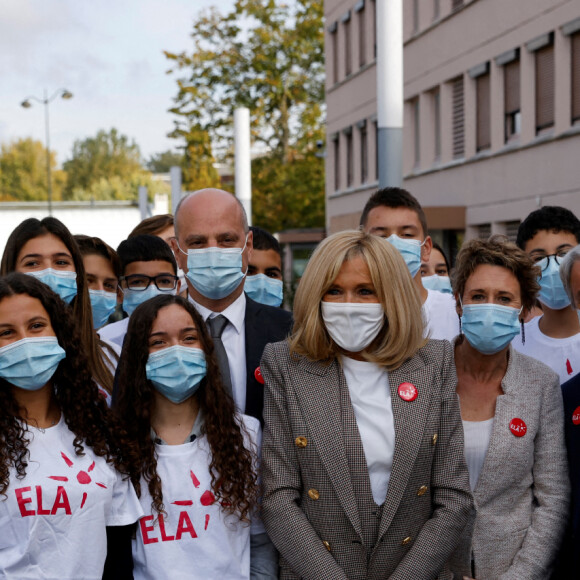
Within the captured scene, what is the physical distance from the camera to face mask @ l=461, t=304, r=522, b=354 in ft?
15.3

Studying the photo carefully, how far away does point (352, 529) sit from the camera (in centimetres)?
409

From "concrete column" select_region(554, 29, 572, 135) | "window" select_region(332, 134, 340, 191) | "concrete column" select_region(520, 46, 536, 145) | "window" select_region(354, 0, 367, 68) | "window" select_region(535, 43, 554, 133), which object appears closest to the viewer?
"concrete column" select_region(554, 29, 572, 135)

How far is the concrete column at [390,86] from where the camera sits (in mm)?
9156

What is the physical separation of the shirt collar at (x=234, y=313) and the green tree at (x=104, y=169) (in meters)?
86.0

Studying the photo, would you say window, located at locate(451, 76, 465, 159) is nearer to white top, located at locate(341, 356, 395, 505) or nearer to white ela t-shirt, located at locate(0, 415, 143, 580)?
white top, located at locate(341, 356, 395, 505)

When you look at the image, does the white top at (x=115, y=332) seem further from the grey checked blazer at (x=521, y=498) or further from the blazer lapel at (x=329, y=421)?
the grey checked blazer at (x=521, y=498)

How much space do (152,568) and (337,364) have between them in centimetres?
112

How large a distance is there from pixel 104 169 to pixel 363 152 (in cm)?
8242

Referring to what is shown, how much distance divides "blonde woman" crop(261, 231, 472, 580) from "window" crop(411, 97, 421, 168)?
75.4ft

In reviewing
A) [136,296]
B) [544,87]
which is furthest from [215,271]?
[544,87]

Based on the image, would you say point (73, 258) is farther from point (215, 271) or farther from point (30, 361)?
point (30, 361)

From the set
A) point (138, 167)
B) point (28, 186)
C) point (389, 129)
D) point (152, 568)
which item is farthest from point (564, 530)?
point (138, 167)

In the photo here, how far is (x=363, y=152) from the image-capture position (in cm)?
3178

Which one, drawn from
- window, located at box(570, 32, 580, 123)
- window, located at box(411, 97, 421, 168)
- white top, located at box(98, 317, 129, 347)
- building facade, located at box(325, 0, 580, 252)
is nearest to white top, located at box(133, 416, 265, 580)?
white top, located at box(98, 317, 129, 347)
